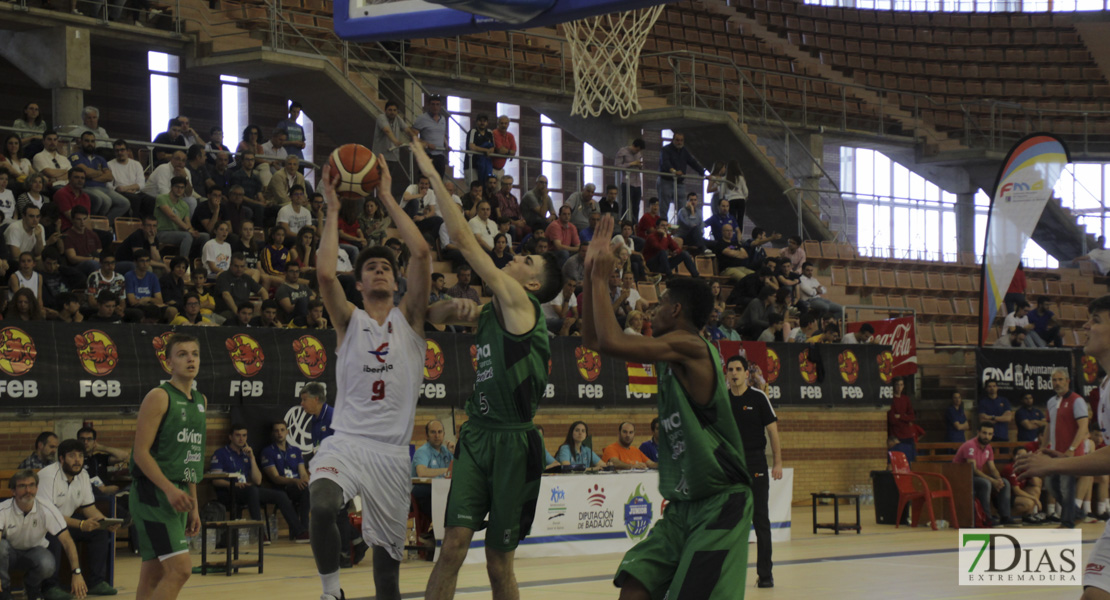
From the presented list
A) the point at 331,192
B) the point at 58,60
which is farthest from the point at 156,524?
the point at 58,60

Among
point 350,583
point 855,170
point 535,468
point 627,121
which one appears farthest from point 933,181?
point 535,468

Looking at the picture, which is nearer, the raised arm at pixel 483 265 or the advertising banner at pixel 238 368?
the raised arm at pixel 483 265

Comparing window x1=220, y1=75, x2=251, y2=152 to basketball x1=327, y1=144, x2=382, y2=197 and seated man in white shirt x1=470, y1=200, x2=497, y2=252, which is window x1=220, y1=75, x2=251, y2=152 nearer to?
seated man in white shirt x1=470, y1=200, x2=497, y2=252

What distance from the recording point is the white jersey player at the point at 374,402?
19.9 ft

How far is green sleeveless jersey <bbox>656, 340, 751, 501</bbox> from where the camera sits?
536 cm

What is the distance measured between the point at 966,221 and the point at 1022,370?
1083 centimetres

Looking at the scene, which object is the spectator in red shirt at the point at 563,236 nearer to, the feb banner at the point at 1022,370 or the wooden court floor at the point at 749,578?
the wooden court floor at the point at 749,578

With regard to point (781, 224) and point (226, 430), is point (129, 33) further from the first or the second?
point (781, 224)

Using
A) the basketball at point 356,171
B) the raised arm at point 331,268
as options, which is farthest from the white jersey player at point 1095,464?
the basketball at point 356,171

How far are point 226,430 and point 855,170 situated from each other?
23375 millimetres

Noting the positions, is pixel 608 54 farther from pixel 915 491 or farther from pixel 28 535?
pixel 28 535

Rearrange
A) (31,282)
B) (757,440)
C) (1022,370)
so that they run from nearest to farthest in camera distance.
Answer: (757,440), (31,282), (1022,370)

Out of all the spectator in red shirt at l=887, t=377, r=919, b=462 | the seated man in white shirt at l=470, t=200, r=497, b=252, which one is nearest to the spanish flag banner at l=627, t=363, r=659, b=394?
the seated man in white shirt at l=470, t=200, r=497, b=252

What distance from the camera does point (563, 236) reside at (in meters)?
18.6
